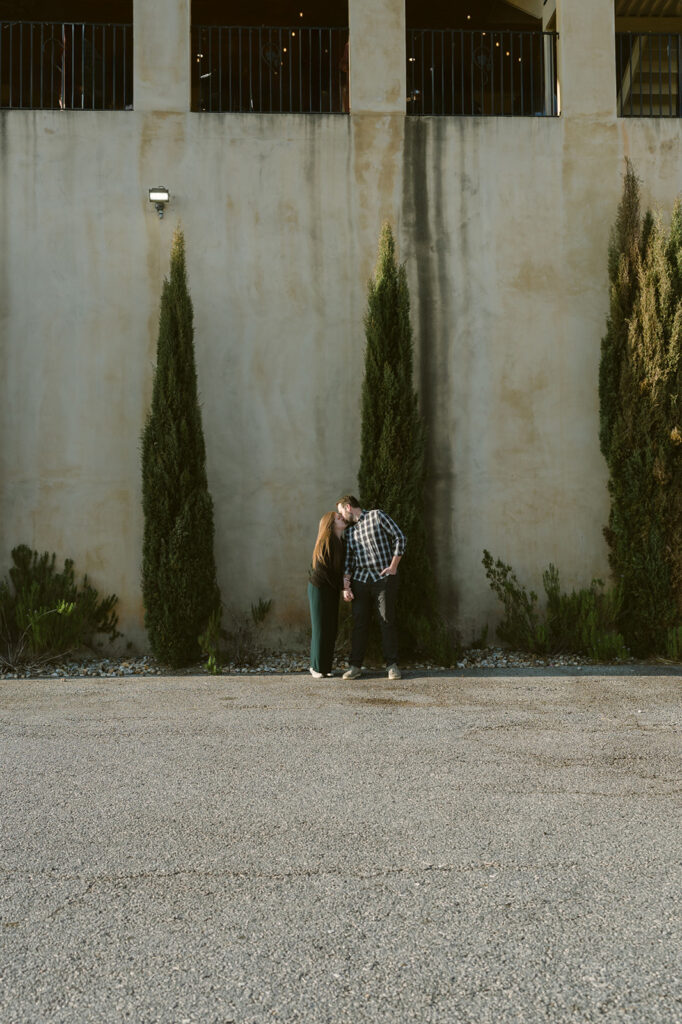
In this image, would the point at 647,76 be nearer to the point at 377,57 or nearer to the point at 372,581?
A: the point at 377,57

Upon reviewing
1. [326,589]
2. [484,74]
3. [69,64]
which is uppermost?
[69,64]

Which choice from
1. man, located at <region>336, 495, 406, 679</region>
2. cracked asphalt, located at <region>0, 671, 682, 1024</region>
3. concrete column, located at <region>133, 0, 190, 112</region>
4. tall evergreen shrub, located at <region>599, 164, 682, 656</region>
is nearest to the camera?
cracked asphalt, located at <region>0, 671, 682, 1024</region>

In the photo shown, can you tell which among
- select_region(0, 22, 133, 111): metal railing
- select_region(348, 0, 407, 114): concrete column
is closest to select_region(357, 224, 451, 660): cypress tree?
select_region(348, 0, 407, 114): concrete column

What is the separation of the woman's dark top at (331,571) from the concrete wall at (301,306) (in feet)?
4.35

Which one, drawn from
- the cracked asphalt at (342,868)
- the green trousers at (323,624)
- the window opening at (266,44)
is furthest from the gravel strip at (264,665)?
the window opening at (266,44)

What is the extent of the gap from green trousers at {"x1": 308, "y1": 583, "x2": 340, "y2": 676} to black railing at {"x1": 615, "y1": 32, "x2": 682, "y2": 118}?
7.10 meters

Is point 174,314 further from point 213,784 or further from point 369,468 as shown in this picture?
point 213,784

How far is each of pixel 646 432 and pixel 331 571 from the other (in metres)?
3.73

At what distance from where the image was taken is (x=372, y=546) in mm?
8961

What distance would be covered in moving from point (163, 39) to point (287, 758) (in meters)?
8.47

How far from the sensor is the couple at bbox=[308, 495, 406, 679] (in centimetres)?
893

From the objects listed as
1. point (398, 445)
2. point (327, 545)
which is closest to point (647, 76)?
point (398, 445)

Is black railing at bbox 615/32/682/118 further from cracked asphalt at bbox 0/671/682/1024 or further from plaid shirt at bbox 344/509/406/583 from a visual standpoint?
cracked asphalt at bbox 0/671/682/1024

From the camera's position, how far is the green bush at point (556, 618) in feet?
32.4
